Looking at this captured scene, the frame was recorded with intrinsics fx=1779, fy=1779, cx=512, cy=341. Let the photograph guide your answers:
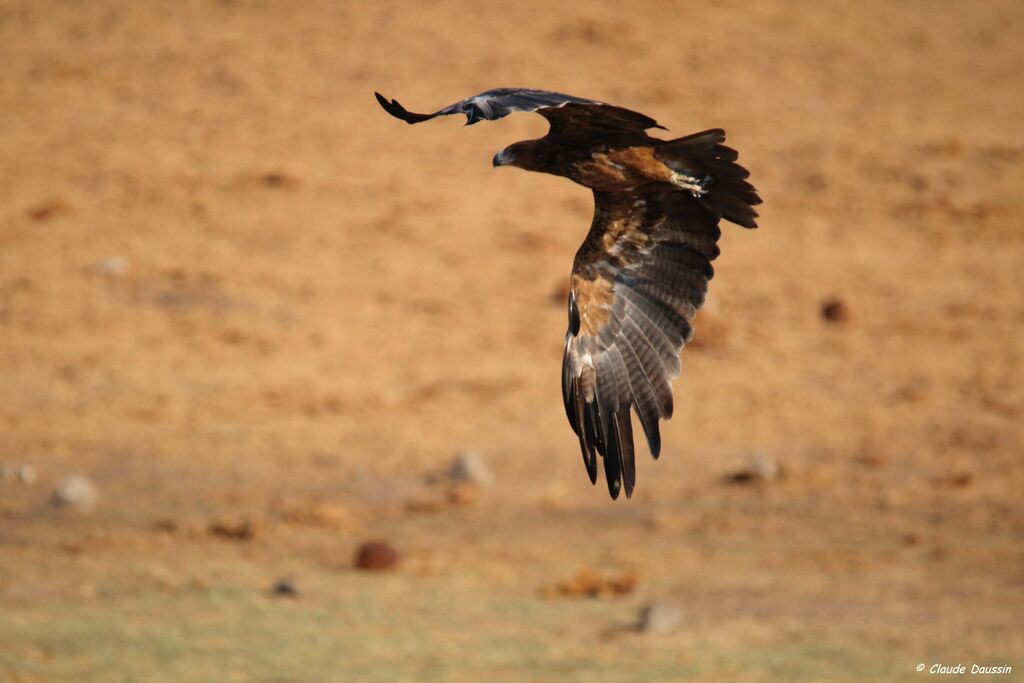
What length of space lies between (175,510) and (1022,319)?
698 cm

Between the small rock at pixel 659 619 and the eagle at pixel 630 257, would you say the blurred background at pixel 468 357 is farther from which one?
the eagle at pixel 630 257

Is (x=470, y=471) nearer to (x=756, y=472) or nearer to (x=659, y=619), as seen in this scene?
(x=756, y=472)

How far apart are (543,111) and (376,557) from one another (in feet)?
14.9

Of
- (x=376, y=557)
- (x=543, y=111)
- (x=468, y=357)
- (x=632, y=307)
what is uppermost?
(x=468, y=357)

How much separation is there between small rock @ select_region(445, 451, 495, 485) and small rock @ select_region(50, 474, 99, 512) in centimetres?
212

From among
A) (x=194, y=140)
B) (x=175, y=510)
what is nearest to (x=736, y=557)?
(x=175, y=510)

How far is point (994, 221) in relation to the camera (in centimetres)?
1565

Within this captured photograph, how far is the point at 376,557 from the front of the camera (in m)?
9.01

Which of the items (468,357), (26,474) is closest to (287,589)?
(26,474)

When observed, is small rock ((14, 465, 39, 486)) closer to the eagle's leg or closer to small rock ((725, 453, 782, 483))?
small rock ((725, 453, 782, 483))

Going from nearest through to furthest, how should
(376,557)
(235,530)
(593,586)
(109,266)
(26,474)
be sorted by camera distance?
(593,586), (376,557), (235,530), (26,474), (109,266)

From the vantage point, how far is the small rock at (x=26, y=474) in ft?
34.1

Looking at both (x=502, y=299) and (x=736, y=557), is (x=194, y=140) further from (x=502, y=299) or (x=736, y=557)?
(x=736, y=557)

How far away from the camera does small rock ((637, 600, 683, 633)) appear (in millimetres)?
8062
